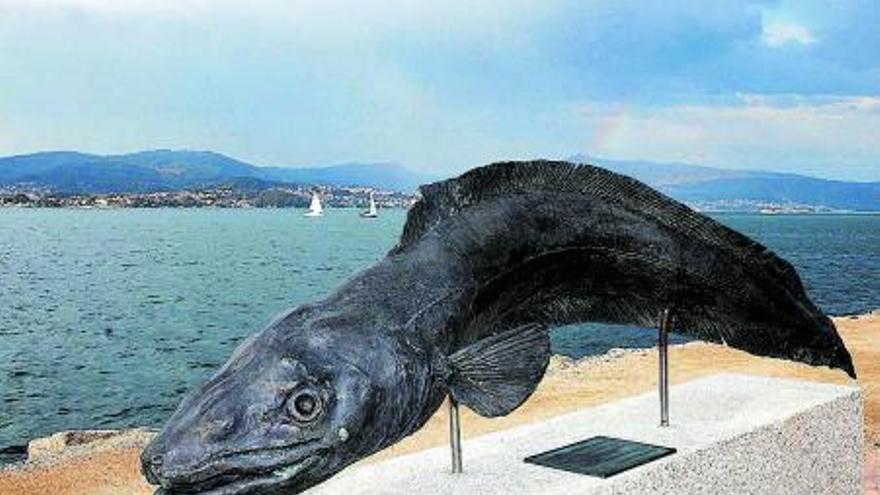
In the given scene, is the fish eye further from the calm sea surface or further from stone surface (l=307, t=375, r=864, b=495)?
the calm sea surface

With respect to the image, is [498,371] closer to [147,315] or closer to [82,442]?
[82,442]

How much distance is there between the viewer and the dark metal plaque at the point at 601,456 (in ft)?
22.6

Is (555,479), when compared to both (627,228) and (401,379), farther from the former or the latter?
(401,379)

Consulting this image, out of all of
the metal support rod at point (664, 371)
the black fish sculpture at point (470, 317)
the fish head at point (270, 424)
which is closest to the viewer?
the fish head at point (270, 424)

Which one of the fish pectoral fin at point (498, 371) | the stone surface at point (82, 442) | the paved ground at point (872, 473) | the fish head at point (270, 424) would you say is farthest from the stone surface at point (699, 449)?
the stone surface at point (82, 442)

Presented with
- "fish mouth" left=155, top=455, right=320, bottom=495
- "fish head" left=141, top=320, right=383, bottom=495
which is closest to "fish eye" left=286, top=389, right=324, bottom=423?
"fish head" left=141, top=320, right=383, bottom=495

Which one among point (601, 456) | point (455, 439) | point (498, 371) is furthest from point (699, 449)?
point (498, 371)

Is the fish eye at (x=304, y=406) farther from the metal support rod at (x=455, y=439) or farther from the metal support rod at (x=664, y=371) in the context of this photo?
the metal support rod at (x=664, y=371)

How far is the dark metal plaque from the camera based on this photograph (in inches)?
271

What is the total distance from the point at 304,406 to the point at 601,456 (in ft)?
11.0

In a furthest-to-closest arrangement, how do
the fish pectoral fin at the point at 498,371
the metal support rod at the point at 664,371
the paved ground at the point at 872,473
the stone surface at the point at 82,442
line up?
the stone surface at the point at 82,442, the paved ground at the point at 872,473, the metal support rod at the point at 664,371, the fish pectoral fin at the point at 498,371

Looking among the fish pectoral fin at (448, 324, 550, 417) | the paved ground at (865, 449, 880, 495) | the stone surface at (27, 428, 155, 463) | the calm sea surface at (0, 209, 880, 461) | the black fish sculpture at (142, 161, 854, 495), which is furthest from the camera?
the calm sea surface at (0, 209, 880, 461)

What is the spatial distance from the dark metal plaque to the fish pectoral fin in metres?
1.63

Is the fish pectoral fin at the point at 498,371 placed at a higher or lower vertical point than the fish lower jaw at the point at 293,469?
higher
